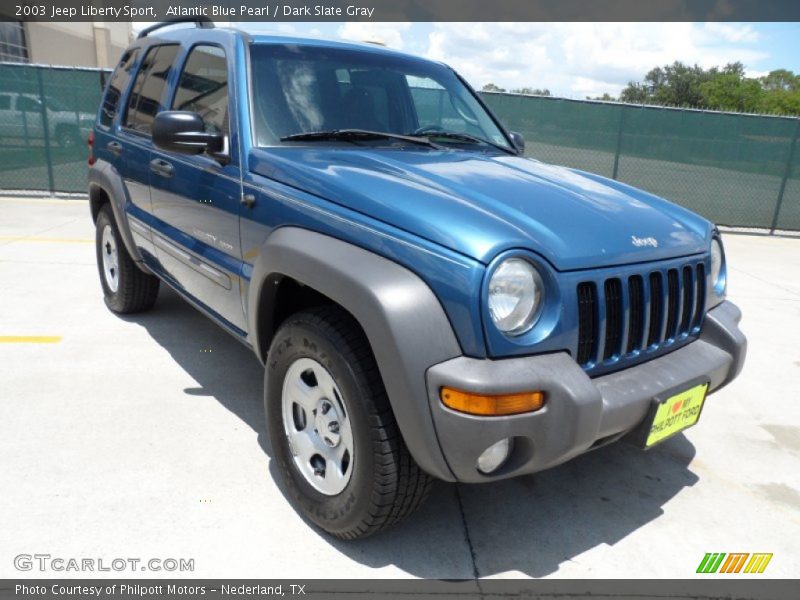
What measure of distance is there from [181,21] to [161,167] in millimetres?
963

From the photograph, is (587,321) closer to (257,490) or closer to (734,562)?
(734,562)

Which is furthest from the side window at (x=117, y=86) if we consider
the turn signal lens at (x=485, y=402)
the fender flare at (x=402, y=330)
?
the turn signal lens at (x=485, y=402)

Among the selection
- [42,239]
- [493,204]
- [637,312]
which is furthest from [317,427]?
[42,239]

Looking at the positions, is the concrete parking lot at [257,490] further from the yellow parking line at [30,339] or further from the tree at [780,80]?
the tree at [780,80]

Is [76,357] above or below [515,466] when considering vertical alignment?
below

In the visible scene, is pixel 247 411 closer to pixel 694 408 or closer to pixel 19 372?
pixel 19 372

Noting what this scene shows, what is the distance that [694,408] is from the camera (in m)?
2.45

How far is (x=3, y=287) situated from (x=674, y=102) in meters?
79.8

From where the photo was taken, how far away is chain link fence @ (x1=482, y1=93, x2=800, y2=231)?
1017cm

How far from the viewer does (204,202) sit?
3.13m

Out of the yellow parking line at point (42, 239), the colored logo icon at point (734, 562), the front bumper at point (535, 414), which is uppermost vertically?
the front bumper at point (535, 414)

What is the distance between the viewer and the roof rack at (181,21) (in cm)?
356

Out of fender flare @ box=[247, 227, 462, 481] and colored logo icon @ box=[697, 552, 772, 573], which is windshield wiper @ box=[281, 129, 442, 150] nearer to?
fender flare @ box=[247, 227, 462, 481]
